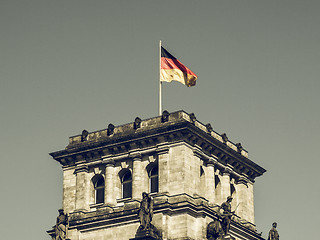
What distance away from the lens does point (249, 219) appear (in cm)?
10256

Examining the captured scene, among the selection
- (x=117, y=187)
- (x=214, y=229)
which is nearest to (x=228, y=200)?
(x=214, y=229)

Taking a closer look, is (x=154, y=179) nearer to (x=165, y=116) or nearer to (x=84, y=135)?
(x=165, y=116)

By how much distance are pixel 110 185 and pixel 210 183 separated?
30.1 ft

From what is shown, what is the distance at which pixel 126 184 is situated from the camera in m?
97.8

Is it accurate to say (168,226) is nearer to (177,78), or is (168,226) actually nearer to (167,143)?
(167,143)

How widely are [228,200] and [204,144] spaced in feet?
18.3

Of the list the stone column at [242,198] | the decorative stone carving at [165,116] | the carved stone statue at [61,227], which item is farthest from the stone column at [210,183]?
the carved stone statue at [61,227]

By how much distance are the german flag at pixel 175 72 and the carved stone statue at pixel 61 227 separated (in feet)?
52.9

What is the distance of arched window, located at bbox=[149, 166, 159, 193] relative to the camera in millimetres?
95812

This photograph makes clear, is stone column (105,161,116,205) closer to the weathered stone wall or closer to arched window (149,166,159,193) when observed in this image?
arched window (149,166,159,193)

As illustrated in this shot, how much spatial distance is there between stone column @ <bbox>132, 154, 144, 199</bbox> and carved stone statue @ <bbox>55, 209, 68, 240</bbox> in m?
6.98

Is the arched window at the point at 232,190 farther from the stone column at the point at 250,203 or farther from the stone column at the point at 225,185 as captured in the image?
the stone column at the point at 250,203

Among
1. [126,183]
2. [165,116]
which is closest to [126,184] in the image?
[126,183]

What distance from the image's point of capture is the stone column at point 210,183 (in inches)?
3812
